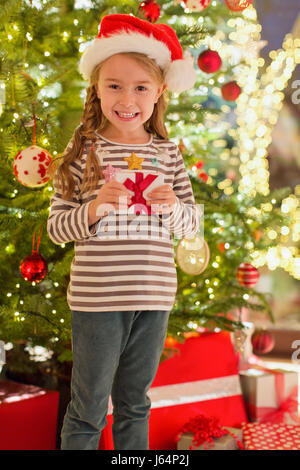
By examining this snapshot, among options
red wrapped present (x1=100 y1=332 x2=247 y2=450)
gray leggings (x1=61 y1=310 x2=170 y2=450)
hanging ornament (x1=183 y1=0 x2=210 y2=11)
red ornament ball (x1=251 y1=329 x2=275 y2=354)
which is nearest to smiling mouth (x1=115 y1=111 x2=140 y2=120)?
gray leggings (x1=61 y1=310 x2=170 y2=450)

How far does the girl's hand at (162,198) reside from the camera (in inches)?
38.8

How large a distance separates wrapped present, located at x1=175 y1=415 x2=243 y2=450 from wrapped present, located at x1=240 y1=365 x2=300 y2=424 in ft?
0.85

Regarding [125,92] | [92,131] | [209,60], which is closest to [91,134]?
[92,131]

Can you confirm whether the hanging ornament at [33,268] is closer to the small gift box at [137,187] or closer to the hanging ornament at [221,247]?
the small gift box at [137,187]

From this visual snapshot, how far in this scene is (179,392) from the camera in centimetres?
160

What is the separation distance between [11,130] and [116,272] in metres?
0.50

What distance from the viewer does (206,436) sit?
56.6 inches

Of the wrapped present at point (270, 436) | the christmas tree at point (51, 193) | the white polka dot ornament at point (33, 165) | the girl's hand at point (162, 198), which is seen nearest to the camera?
the girl's hand at point (162, 198)

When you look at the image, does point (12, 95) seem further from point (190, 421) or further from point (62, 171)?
point (190, 421)

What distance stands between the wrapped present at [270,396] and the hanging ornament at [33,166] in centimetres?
108

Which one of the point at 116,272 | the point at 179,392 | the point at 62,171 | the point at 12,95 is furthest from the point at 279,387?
the point at 12,95

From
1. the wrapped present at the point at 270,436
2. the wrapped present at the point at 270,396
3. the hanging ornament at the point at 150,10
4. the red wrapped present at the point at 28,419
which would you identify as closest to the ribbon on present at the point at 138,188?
the hanging ornament at the point at 150,10

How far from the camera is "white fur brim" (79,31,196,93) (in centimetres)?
104
